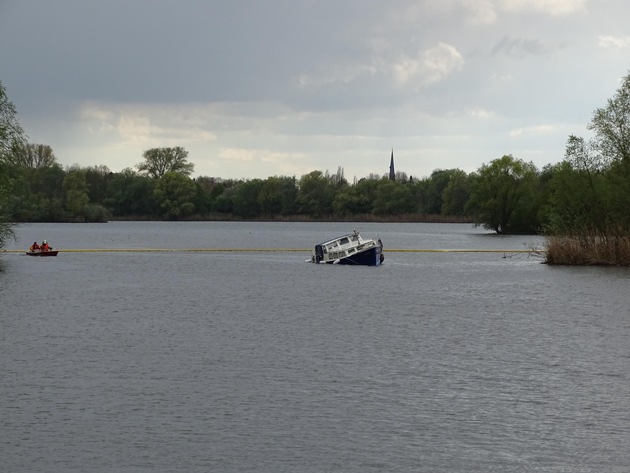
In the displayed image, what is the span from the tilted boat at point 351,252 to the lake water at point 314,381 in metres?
28.3

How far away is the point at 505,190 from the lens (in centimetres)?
16150

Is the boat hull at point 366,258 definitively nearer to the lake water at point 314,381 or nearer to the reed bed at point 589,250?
the reed bed at point 589,250

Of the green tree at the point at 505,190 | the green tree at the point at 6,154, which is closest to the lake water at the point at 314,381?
the green tree at the point at 6,154

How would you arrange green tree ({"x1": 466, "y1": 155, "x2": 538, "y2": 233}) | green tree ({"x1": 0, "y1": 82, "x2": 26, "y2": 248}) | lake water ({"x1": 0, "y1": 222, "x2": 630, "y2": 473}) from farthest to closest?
green tree ({"x1": 466, "y1": 155, "x2": 538, "y2": 233}), green tree ({"x1": 0, "y1": 82, "x2": 26, "y2": 248}), lake water ({"x1": 0, "y1": 222, "x2": 630, "y2": 473})

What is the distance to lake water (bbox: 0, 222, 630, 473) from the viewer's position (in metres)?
21.4

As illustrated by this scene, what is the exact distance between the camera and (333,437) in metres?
22.8

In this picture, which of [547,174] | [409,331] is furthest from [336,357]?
[547,174]

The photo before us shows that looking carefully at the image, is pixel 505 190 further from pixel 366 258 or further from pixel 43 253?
pixel 43 253

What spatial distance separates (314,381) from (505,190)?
136 metres

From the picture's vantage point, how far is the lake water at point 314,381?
70.2 ft

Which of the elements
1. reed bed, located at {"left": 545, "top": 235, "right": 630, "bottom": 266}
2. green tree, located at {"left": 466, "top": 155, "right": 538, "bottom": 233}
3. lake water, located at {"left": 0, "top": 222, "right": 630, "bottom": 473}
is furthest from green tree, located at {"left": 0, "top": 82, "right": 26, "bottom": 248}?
green tree, located at {"left": 466, "top": 155, "right": 538, "bottom": 233}

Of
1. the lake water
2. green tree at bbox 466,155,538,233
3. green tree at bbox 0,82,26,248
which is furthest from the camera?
green tree at bbox 466,155,538,233

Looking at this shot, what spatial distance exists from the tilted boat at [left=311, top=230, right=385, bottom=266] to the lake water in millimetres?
28286

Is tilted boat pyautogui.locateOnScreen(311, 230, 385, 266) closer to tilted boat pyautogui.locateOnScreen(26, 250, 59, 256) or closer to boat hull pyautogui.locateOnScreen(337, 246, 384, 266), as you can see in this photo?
boat hull pyautogui.locateOnScreen(337, 246, 384, 266)
